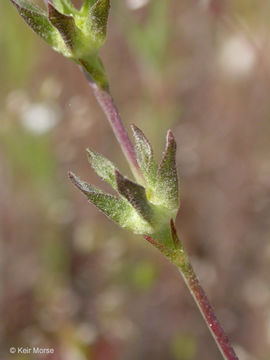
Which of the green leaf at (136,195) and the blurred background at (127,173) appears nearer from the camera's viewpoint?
the green leaf at (136,195)

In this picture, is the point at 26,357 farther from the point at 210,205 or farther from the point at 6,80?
the point at 6,80

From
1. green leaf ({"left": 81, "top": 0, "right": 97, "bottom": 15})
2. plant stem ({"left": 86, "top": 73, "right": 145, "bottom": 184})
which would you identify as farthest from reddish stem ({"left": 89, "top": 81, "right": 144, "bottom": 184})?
green leaf ({"left": 81, "top": 0, "right": 97, "bottom": 15})

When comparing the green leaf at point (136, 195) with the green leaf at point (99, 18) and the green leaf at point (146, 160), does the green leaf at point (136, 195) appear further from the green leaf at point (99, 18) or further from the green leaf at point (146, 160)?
the green leaf at point (99, 18)

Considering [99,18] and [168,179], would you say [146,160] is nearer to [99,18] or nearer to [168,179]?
[168,179]

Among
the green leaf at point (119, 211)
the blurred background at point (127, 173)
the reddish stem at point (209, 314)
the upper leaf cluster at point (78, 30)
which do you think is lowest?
the blurred background at point (127, 173)

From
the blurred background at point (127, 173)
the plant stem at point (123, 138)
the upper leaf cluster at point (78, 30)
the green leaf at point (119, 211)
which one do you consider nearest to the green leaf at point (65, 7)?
the upper leaf cluster at point (78, 30)

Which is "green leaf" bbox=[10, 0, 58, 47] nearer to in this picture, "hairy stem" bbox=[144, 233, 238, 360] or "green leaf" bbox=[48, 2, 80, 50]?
"green leaf" bbox=[48, 2, 80, 50]
